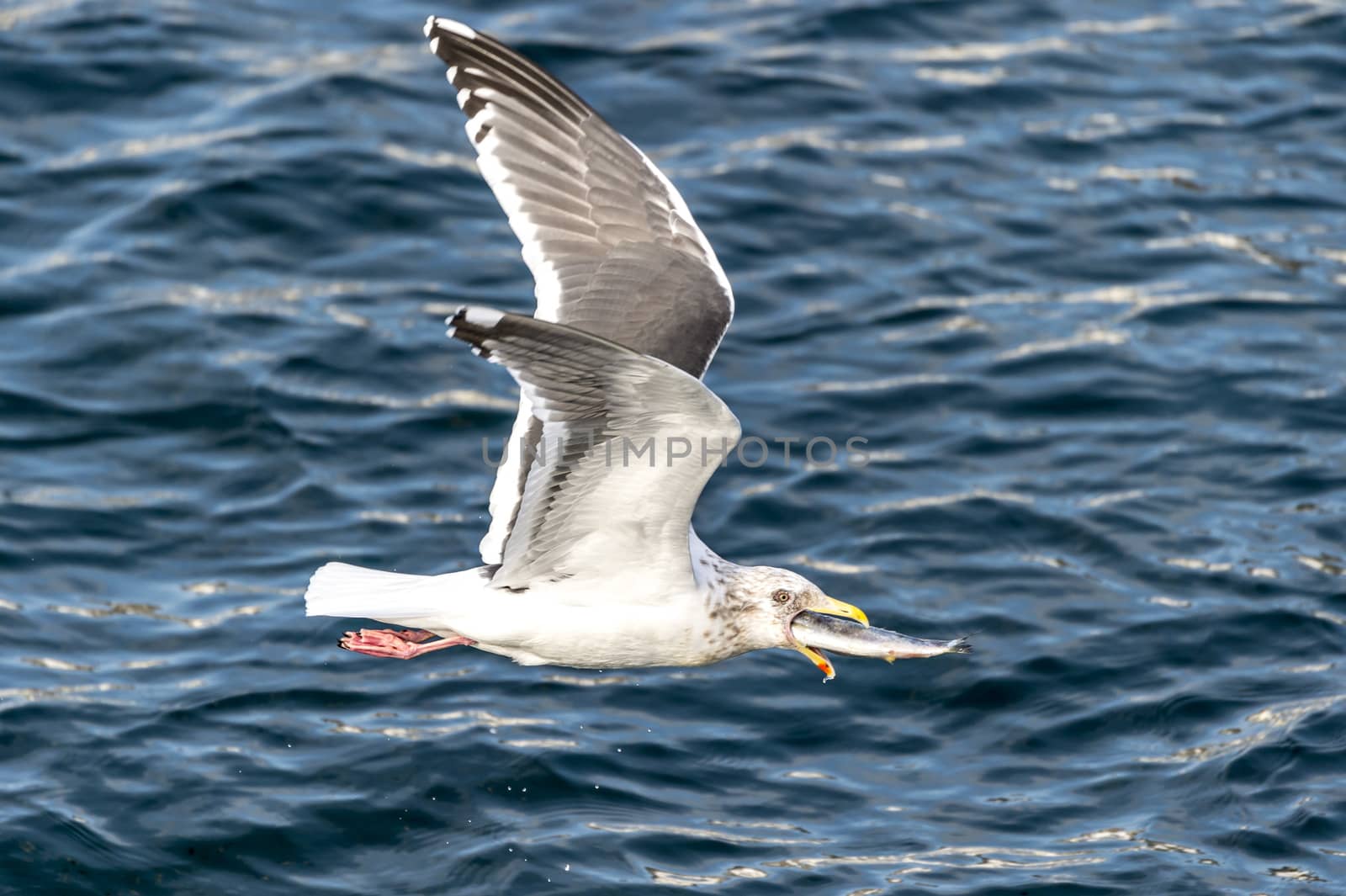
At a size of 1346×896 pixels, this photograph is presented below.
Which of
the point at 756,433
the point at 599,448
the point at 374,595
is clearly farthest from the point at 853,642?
the point at 756,433

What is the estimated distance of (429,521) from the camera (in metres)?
10.3

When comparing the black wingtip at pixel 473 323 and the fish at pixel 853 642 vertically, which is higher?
the black wingtip at pixel 473 323

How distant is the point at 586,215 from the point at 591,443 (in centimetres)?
193

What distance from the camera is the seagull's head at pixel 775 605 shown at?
7.39 m

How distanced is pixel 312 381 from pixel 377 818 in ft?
12.4

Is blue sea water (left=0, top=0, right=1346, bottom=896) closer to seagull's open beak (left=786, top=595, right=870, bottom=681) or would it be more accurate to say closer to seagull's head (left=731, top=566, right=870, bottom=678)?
seagull's open beak (left=786, top=595, right=870, bottom=681)

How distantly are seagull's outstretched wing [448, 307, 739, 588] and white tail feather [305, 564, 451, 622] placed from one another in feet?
0.96

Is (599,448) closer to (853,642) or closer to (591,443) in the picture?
(591,443)

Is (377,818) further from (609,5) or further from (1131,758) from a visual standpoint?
(609,5)

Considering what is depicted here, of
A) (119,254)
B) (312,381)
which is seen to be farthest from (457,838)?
(119,254)

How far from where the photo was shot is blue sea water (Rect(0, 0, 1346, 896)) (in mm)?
8352

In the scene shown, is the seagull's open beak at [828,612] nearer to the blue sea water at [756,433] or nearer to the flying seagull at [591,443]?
the flying seagull at [591,443]

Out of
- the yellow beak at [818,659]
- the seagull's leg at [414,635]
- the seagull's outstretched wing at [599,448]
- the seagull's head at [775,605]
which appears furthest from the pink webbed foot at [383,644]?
the yellow beak at [818,659]

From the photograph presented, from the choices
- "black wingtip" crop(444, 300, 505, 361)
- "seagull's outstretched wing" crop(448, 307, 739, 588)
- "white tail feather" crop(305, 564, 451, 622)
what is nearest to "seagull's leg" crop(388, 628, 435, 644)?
"white tail feather" crop(305, 564, 451, 622)
